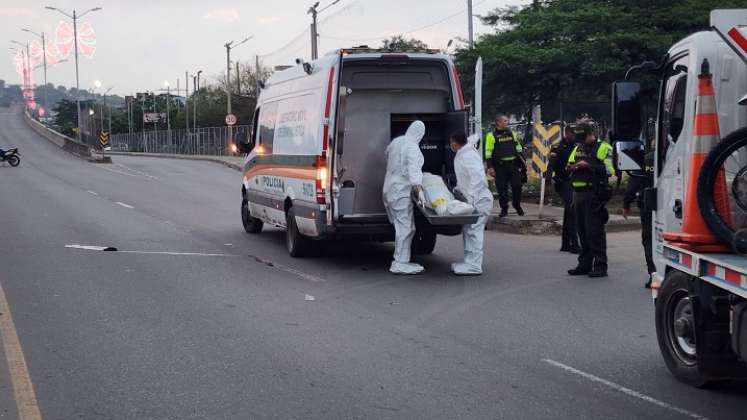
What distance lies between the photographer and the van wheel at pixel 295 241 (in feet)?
42.0

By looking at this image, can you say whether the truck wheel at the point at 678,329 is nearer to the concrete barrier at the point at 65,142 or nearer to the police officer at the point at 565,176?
the police officer at the point at 565,176

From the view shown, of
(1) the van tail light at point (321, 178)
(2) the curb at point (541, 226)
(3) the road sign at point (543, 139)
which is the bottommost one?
(2) the curb at point (541, 226)

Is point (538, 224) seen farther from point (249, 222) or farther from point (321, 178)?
point (321, 178)

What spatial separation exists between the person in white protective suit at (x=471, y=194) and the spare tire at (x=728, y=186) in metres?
5.45

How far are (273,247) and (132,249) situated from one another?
2.05m

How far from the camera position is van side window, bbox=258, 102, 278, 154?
14.1 m

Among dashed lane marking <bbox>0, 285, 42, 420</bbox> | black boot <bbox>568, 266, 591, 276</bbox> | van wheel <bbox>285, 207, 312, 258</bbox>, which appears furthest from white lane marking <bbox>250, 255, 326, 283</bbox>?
dashed lane marking <bbox>0, 285, 42, 420</bbox>

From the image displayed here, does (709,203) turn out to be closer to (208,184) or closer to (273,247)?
(273,247)

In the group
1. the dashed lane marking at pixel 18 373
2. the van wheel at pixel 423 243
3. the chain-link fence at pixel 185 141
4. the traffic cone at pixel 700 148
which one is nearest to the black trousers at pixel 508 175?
the van wheel at pixel 423 243

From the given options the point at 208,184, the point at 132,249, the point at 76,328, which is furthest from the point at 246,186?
the point at 208,184

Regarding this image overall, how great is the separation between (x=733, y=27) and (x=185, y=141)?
72438 mm

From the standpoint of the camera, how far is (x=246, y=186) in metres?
15.9

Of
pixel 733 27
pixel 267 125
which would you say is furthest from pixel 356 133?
pixel 733 27

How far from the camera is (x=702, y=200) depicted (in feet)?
19.8
